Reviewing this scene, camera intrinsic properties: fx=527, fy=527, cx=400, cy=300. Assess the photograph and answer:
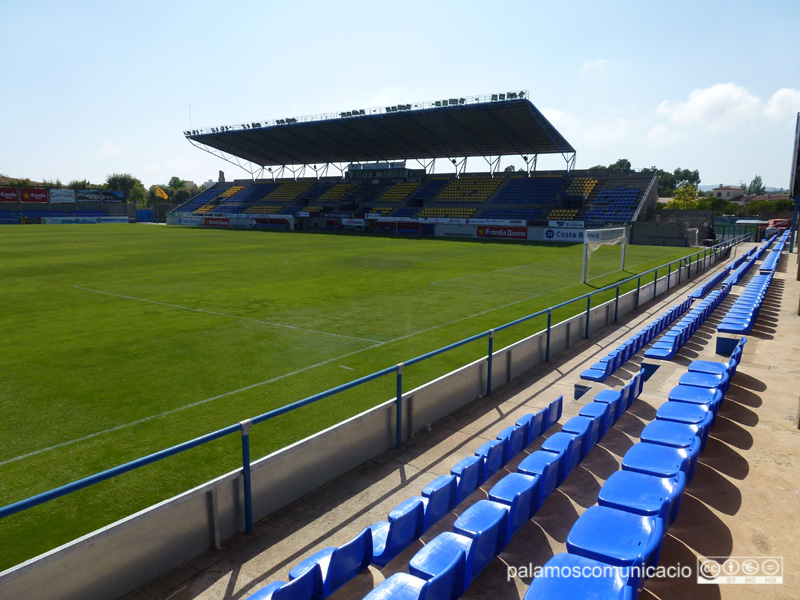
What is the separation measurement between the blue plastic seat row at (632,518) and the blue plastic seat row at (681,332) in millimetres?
3640

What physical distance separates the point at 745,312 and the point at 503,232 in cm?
4222

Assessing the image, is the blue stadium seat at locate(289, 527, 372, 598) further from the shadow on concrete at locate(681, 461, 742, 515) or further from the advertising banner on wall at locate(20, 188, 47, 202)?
the advertising banner on wall at locate(20, 188, 47, 202)

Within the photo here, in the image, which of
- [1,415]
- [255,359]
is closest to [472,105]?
[255,359]

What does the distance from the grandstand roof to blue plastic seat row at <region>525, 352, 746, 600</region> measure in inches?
1947

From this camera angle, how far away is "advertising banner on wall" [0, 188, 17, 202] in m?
85.1

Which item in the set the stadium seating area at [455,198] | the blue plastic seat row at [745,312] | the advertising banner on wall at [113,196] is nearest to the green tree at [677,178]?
the stadium seating area at [455,198]

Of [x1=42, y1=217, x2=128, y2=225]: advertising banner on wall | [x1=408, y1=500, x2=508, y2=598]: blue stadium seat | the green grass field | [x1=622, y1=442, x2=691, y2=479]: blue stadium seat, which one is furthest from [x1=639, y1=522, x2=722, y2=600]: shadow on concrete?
[x1=42, y1=217, x2=128, y2=225]: advertising banner on wall

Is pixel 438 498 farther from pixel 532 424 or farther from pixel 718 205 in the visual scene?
pixel 718 205

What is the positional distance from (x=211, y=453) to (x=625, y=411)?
6.95 metres

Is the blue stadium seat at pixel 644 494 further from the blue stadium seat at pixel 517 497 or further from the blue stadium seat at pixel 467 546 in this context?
the blue stadium seat at pixel 467 546

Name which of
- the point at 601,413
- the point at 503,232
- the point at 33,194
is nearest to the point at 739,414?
the point at 601,413

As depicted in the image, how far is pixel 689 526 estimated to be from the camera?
5801 millimetres

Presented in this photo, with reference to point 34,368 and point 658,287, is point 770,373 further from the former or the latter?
point 34,368

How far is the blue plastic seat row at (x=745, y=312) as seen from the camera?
12672mm
